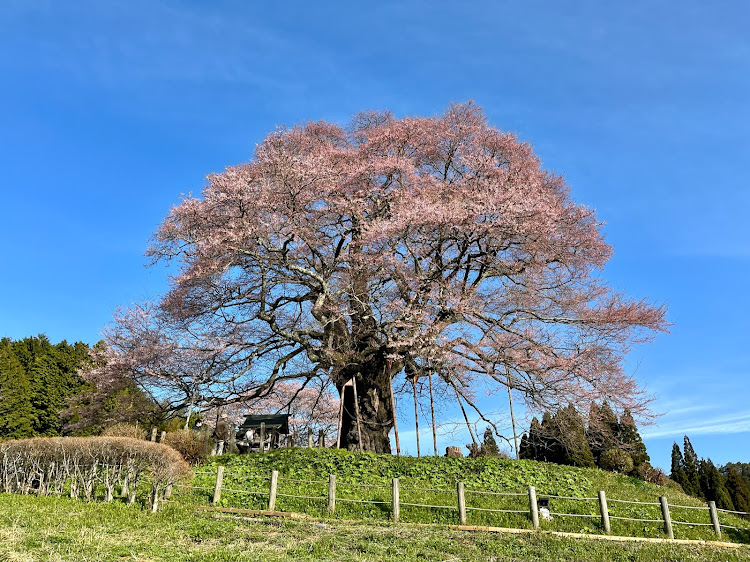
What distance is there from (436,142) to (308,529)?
14.3 metres

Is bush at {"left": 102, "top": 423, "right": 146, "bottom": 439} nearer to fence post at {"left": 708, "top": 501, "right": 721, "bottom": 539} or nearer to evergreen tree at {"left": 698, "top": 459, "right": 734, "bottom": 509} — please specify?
fence post at {"left": 708, "top": 501, "right": 721, "bottom": 539}

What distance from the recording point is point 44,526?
9.57m

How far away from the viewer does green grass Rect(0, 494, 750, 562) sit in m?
8.49

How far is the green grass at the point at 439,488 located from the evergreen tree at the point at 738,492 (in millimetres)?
22608

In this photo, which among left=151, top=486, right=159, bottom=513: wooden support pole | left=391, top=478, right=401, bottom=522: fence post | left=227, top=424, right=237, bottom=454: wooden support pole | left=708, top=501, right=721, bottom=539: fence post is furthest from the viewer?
left=227, top=424, right=237, bottom=454: wooden support pole

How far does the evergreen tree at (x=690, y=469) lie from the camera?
3556 cm

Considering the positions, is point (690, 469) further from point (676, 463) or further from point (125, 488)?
point (125, 488)

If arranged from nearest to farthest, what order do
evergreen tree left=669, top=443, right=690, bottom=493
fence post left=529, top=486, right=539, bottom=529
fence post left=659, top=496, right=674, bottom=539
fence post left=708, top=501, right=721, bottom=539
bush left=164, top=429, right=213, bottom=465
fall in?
fence post left=529, top=486, right=539, bottom=529, fence post left=659, top=496, right=674, bottom=539, fence post left=708, top=501, right=721, bottom=539, bush left=164, top=429, right=213, bottom=465, evergreen tree left=669, top=443, right=690, bottom=493

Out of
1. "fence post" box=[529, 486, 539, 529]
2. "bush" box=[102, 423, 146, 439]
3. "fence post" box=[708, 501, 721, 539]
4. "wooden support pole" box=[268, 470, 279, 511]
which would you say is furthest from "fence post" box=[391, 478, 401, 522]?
"bush" box=[102, 423, 146, 439]

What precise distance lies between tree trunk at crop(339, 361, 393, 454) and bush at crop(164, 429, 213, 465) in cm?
491

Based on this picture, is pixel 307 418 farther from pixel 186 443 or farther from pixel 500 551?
pixel 500 551

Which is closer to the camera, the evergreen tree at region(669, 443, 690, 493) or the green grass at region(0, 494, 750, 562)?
the green grass at region(0, 494, 750, 562)

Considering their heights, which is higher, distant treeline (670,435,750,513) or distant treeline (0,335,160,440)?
distant treeline (0,335,160,440)

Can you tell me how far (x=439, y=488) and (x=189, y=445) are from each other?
9112 mm
